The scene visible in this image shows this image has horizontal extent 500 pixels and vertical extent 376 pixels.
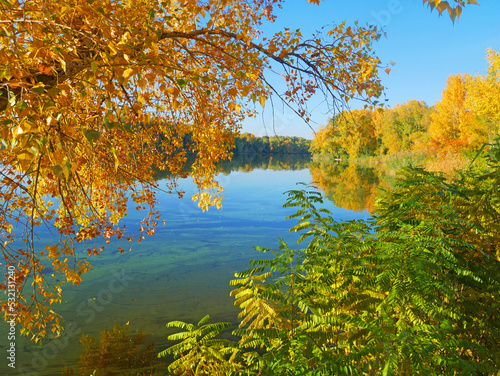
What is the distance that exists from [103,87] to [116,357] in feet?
16.3

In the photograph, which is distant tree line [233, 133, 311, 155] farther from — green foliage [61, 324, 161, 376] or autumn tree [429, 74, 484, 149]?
green foliage [61, 324, 161, 376]

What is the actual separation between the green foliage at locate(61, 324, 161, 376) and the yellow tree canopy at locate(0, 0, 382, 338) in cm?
117

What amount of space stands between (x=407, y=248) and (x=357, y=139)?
6.58 feet

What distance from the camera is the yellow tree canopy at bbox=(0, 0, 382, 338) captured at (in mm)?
1797

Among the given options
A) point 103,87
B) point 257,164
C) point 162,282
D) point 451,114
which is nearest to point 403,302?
point 103,87

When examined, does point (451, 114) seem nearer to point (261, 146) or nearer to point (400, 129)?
point (400, 129)

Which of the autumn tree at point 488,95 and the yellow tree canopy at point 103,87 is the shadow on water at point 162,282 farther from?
the autumn tree at point 488,95

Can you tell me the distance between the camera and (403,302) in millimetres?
2000

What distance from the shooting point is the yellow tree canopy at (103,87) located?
5.90 feet

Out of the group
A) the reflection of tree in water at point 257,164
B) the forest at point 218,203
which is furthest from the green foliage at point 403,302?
the reflection of tree in water at point 257,164

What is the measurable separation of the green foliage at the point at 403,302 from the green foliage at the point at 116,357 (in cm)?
331

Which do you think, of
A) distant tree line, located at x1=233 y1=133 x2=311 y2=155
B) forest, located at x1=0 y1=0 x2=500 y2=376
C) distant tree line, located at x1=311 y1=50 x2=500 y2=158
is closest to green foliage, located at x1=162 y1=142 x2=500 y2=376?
forest, located at x1=0 y1=0 x2=500 y2=376

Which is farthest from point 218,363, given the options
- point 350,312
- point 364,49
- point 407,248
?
point 364,49

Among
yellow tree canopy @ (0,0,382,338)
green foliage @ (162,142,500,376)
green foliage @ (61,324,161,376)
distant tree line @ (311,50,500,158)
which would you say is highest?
distant tree line @ (311,50,500,158)
